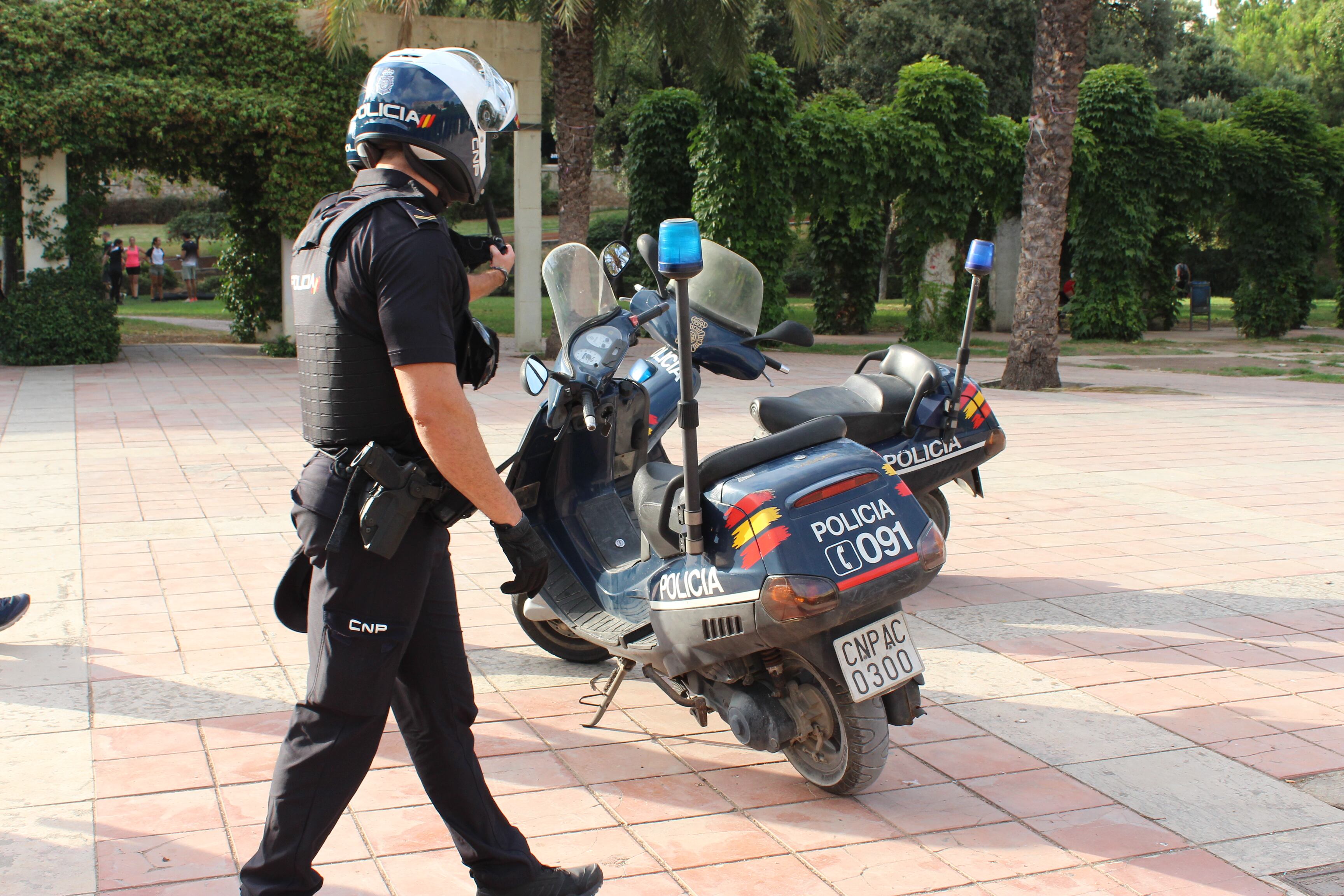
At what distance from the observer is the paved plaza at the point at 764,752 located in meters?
2.95

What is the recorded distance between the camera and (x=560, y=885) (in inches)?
102

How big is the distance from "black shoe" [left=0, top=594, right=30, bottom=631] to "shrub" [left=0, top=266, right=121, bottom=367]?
37.9ft

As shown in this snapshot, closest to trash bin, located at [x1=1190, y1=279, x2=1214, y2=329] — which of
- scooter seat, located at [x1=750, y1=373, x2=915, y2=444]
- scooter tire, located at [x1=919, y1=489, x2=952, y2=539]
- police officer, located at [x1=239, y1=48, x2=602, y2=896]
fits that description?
scooter tire, located at [x1=919, y1=489, x2=952, y2=539]

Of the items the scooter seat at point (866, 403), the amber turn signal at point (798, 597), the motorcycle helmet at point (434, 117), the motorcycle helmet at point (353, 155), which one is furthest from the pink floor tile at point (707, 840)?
the scooter seat at point (866, 403)

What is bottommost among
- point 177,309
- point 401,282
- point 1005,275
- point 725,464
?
point 725,464

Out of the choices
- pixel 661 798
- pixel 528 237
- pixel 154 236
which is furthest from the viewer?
pixel 154 236

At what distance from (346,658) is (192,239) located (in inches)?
1215

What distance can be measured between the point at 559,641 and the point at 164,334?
56.9 ft

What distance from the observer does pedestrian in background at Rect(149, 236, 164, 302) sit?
96.1 feet

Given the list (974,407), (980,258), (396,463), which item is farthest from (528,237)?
(396,463)

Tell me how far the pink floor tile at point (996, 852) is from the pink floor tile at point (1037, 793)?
0.13 m

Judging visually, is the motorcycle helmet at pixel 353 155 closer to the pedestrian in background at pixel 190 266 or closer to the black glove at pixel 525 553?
the black glove at pixel 525 553

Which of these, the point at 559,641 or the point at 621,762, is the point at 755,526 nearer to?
the point at 621,762

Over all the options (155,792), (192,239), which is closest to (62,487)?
Answer: (155,792)
